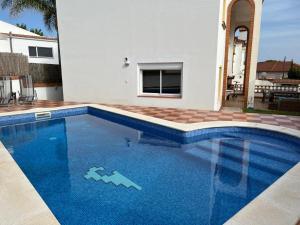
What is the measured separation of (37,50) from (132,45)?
523 inches

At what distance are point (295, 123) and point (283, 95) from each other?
7398 mm

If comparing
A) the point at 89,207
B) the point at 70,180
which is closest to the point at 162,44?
the point at 70,180

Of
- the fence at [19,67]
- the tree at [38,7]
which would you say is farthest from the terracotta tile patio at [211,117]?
the tree at [38,7]

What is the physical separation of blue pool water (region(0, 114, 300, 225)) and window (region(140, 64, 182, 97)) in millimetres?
5038

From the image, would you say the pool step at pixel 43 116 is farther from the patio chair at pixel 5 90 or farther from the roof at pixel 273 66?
the roof at pixel 273 66

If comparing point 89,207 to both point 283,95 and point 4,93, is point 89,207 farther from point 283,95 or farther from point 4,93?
point 283,95

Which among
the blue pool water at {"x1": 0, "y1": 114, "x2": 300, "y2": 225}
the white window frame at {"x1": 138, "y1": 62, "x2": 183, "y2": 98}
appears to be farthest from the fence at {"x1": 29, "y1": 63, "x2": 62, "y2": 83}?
the white window frame at {"x1": 138, "y1": 62, "x2": 183, "y2": 98}

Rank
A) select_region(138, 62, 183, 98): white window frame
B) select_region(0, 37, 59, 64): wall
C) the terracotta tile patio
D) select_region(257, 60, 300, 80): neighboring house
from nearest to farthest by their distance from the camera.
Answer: the terracotta tile patio, select_region(138, 62, 183, 98): white window frame, select_region(0, 37, 59, 64): wall, select_region(257, 60, 300, 80): neighboring house

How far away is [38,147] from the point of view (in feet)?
33.3

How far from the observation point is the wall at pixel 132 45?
46.6ft

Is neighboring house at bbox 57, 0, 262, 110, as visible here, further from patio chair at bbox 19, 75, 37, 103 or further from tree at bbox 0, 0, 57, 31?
tree at bbox 0, 0, 57, 31

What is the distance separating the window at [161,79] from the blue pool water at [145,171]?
504 cm

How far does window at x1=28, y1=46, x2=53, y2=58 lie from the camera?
938 inches

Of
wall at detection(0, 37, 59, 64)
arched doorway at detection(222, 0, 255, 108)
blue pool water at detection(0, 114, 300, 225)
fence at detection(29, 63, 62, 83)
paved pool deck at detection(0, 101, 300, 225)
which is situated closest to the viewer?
paved pool deck at detection(0, 101, 300, 225)
